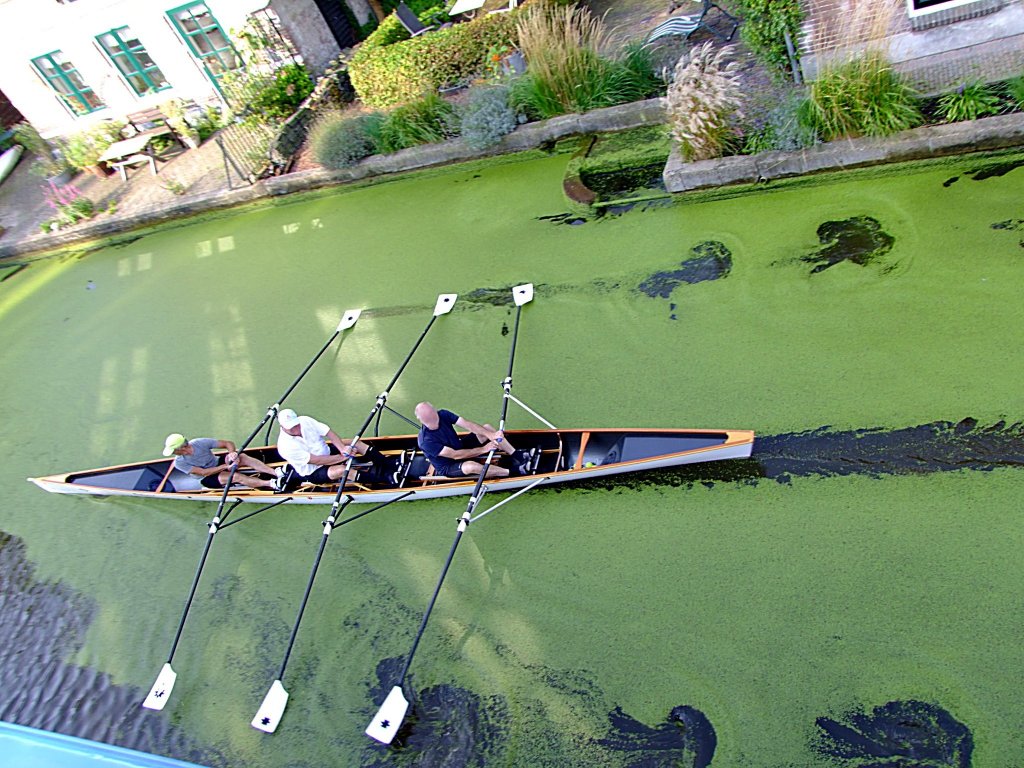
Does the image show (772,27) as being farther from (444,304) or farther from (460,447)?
(460,447)

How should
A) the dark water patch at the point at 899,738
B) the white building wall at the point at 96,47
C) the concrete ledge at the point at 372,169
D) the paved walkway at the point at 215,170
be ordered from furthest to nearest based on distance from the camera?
the white building wall at the point at 96,47 < the concrete ledge at the point at 372,169 < the paved walkway at the point at 215,170 < the dark water patch at the point at 899,738

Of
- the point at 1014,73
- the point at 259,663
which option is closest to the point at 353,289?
the point at 259,663

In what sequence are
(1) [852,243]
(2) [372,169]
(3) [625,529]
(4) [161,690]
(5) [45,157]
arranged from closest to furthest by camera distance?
1. (3) [625,529]
2. (4) [161,690]
3. (1) [852,243]
4. (2) [372,169]
5. (5) [45,157]

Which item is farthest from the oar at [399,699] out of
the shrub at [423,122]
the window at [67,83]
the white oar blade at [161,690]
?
the window at [67,83]

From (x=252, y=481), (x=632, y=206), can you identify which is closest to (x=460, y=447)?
(x=252, y=481)

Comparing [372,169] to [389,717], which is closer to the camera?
[389,717]

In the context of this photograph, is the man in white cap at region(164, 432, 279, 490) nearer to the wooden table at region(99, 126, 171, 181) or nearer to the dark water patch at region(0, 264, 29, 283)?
the wooden table at region(99, 126, 171, 181)

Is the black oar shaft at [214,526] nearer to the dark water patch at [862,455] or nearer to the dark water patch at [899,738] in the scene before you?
the dark water patch at [862,455]
